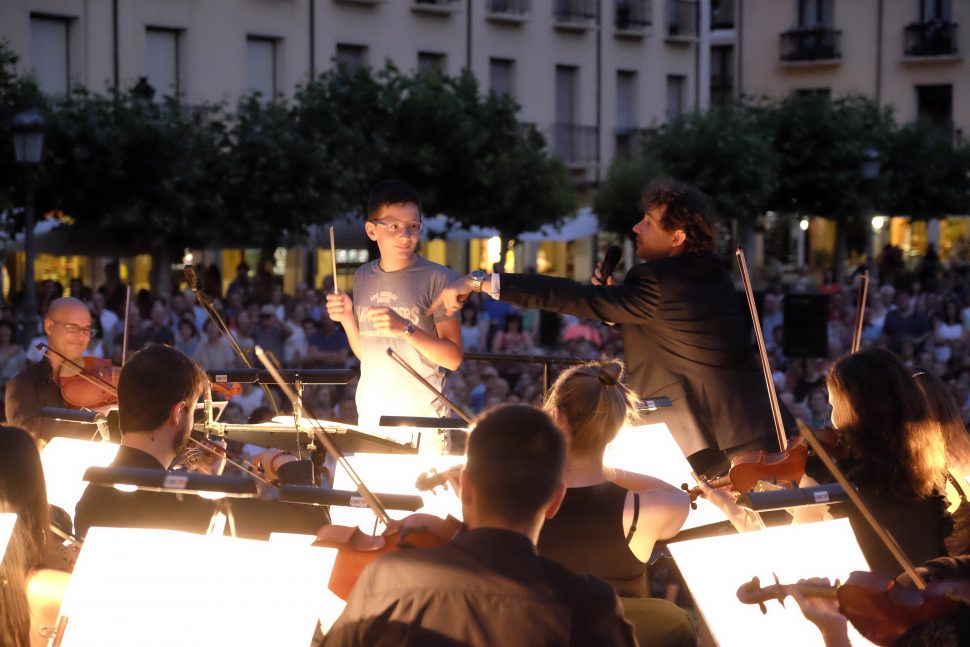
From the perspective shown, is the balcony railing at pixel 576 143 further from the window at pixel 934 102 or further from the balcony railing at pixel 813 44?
the window at pixel 934 102

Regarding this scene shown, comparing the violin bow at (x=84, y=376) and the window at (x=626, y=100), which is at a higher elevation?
the window at (x=626, y=100)

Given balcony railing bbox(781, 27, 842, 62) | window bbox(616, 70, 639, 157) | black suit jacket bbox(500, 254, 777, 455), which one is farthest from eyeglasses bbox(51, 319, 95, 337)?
balcony railing bbox(781, 27, 842, 62)

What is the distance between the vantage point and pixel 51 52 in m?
21.0

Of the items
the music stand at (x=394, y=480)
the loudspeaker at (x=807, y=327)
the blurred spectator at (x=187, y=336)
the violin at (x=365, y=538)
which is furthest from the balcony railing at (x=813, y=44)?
the violin at (x=365, y=538)

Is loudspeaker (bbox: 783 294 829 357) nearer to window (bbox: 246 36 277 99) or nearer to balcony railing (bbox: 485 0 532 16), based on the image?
window (bbox: 246 36 277 99)

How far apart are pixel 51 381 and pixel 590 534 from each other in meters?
2.97

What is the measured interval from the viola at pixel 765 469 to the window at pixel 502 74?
23669 millimetres

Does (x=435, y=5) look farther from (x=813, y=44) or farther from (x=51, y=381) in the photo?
(x=51, y=381)

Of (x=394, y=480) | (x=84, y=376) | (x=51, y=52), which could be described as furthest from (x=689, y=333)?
(x=51, y=52)

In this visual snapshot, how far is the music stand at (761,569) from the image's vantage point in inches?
123

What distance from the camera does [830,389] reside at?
142 inches

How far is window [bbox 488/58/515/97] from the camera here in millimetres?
27359

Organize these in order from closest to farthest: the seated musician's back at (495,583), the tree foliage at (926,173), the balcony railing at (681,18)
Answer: the seated musician's back at (495,583) → the tree foliage at (926,173) → the balcony railing at (681,18)

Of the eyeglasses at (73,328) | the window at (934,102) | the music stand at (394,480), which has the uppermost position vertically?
the window at (934,102)
